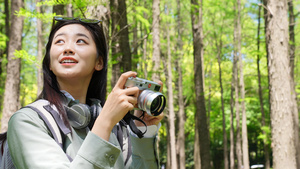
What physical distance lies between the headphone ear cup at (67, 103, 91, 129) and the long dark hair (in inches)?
2.3

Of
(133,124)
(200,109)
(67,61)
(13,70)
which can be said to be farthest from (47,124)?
(200,109)

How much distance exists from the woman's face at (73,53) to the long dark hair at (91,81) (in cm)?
4

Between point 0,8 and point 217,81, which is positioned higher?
point 0,8

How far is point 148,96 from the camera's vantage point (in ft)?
4.97

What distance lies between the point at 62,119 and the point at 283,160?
5.91m

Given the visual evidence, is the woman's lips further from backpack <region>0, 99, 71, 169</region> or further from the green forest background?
the green forest background

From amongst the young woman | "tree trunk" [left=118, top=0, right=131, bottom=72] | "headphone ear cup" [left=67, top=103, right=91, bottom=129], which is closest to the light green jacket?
the young woman

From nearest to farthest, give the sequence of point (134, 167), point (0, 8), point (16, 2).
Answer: point (134, 167) < point (16, 2) < point (0, 8)

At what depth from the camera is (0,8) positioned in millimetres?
16531

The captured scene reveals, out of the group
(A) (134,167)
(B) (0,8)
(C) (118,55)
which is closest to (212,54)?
(B) (0,8)

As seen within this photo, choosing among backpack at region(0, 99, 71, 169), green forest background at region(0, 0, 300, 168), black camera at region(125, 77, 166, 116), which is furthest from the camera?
green forest background at region(0, 0, 300, 168)

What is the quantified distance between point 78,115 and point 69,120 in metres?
0.06

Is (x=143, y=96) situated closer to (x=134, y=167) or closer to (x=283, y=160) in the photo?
(x=134, y=167)

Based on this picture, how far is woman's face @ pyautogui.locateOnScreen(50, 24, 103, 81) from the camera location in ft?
5.31
